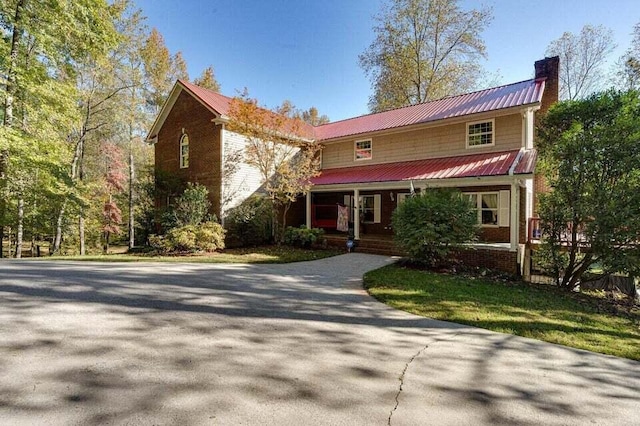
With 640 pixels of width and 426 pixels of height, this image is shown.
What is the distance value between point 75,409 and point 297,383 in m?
1.79

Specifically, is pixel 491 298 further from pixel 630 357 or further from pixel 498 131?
pixel 498 131

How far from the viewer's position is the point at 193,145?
1722 cm

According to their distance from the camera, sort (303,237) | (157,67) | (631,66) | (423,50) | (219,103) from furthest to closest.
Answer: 1. (423,50)
2. (157,67)
3. (631,66)
4. (219,103)
5. (303,237)

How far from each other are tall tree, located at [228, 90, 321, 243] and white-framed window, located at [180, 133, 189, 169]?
3881 millimetres

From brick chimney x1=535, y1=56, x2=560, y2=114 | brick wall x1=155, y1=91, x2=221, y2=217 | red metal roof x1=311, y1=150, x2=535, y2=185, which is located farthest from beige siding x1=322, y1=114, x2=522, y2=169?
brick wall x1=155, y1=91, x2=221, y2=217

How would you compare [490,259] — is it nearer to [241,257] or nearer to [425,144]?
[425,144]

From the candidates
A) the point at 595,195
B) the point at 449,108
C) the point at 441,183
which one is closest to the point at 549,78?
the point at 449,108

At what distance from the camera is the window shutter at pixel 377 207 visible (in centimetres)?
1741

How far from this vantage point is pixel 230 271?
30.1ft

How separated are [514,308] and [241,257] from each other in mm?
8910

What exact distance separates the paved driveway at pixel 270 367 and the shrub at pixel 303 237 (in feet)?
29.0

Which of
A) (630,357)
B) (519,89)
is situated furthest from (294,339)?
(519,89)

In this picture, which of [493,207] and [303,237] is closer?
[493,207]

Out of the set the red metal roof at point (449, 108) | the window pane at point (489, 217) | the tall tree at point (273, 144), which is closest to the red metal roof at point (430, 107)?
the red metal roof at point (449, 108)
